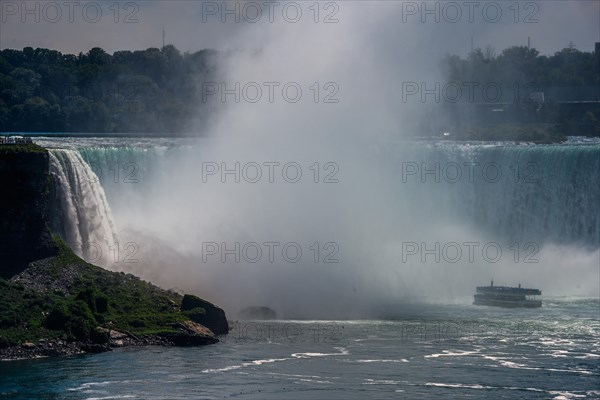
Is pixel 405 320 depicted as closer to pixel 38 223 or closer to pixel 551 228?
pixel 38 223

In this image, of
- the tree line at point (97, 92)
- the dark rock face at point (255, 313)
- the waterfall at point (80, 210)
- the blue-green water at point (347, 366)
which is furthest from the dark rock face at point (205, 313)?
the tree line at point (97, 92)

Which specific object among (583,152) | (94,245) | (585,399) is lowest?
(585,399)

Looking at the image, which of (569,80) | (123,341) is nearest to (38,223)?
→ (123,341)

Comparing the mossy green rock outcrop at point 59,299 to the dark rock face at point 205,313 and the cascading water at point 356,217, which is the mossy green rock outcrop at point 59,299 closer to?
the dark rock face at point 205,313

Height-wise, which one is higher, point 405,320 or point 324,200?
point 324,200

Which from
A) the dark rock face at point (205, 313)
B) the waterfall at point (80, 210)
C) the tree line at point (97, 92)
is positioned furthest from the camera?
the tree line at point (97, 92)

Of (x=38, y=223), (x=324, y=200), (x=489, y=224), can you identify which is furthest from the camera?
(x=489, y=224)
